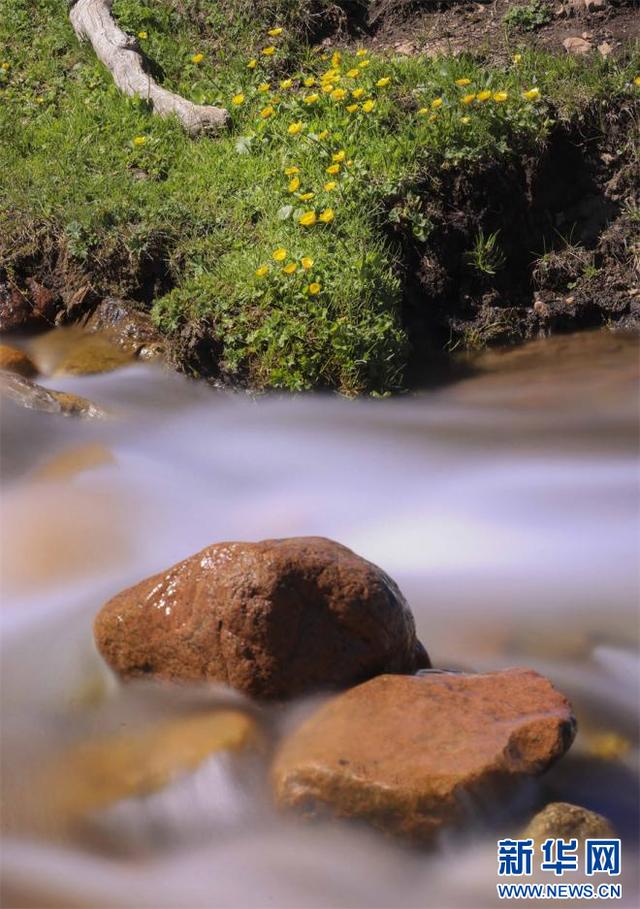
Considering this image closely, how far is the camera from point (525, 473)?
4.54 meters

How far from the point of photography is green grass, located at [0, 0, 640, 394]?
5.29 meters

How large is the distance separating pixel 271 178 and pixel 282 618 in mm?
3708

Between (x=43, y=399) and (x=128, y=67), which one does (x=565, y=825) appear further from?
(x=128, y=67)

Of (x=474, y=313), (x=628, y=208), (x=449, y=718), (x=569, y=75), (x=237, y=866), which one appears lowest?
(x=237, y=866)

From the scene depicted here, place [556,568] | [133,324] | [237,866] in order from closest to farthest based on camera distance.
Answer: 1. [237,866]
2. [556,568]
3. [133,324]

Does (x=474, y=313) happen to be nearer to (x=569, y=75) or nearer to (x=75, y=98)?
(x=569, y=75)

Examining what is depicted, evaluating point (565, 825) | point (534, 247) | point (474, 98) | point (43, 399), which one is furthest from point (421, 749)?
point (474, 98)

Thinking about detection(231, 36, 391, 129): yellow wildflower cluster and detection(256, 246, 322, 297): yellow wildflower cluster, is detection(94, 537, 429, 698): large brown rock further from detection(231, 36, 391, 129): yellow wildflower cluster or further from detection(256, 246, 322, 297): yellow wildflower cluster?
detection(231, 36, 391, 129): yellow wildflower cluster

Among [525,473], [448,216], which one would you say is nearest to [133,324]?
[448,216]

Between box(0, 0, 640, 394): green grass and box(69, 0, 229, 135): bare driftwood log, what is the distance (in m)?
0.11

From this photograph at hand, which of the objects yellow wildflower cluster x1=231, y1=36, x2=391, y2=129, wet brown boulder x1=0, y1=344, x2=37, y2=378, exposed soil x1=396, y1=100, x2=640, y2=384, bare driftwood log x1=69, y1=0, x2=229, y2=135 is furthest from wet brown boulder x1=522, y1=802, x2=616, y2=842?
bare driftwood log x1=69, y1=0, x2=229, y2=135

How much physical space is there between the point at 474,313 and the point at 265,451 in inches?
66.5

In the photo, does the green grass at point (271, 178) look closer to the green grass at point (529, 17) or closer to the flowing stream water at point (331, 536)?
the flowing stream water at point (331, 536)

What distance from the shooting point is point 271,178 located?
244 inches
